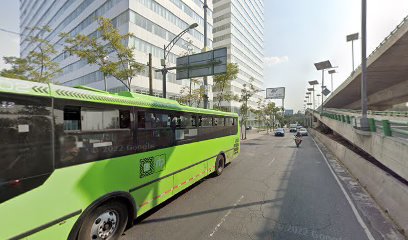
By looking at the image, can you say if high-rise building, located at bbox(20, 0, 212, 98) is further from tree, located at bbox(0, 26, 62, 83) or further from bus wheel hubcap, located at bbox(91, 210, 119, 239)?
bus wheel hubcap, located at bbox(91, 210, 119, 239)

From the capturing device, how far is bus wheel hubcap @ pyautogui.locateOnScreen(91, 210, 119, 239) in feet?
14.5

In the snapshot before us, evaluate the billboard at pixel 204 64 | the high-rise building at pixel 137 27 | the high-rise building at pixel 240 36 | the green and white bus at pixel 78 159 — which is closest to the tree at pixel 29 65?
the high-rise building at pixel 137 27

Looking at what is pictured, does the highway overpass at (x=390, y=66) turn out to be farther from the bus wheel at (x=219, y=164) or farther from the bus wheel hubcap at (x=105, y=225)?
the bus wheel hubcap at (x=105, y=225)

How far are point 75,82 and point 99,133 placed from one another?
39141mm

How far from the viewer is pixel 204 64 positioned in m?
16.6

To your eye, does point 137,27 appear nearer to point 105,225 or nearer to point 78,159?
point 78,159

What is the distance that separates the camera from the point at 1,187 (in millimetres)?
2930

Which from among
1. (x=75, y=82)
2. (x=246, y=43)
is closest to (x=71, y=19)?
(x=75, y=82)

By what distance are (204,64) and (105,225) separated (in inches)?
548

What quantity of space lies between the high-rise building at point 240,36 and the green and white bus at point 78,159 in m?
52.5

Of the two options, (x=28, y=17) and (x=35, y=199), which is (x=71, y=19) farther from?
(x=35, y=199)

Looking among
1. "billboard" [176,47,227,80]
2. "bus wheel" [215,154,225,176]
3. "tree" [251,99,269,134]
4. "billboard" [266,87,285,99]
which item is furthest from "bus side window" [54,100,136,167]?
"billboard" [266,87,285,99]

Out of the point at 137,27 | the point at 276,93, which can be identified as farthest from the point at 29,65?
the point at 276,93

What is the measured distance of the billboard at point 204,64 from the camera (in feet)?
52.9
